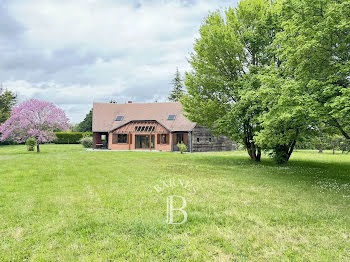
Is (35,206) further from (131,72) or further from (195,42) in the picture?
(131,72)

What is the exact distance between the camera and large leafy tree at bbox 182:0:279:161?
14.9 meters

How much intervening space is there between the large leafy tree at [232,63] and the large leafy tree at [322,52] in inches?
184

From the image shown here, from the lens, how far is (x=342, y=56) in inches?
343

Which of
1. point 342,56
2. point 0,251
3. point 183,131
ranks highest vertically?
point 342,56

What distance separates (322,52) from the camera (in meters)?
8.77

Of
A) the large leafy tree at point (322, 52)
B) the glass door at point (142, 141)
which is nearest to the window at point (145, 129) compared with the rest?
the glass door at point (142, 141)

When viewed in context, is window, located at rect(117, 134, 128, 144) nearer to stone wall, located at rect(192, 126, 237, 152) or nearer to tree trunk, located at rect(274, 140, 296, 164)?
stone wall, located at rect(192, 126, 237, 152)

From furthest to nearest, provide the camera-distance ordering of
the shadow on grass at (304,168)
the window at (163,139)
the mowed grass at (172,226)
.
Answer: the window at (163,139) < the shadow on grass at (304,168) < the mowed grass at (172,226)

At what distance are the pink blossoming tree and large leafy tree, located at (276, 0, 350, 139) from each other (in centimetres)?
2385

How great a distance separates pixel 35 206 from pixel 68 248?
9.40 ft

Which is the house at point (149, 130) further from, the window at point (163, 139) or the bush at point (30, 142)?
the bush at point (30, 142)

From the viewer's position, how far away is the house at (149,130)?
30031 mm

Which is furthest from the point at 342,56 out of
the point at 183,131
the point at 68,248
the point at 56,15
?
the point at 183,131

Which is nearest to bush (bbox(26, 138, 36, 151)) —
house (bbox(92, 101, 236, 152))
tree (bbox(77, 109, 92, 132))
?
house (bbox(92, 101, 236, 152))
